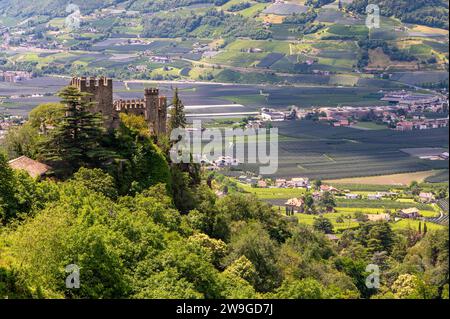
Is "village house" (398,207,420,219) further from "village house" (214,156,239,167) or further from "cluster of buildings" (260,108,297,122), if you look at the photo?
"cluster of buildings" (260,108,297,122)

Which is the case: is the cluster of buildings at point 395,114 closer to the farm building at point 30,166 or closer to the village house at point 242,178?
the village house at point 242,178

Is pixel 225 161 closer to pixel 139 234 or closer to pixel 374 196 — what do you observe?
pixel 374 196

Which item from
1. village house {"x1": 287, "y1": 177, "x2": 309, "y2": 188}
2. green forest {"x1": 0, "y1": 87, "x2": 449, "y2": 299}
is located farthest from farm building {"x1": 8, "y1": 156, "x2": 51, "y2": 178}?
village house {"x1": 287, "y1": 177, "x2": 309, "y2": 188}

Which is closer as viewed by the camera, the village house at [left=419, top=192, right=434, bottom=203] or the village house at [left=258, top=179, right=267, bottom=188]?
the village house at [left=419, top=192, right=434, bottom=203]

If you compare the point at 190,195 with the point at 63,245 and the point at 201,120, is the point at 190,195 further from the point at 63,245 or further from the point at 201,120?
the point at 201,120

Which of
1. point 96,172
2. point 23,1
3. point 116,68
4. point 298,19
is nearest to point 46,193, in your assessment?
point 96,172

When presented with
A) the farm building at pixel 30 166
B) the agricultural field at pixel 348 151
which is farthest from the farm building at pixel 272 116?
the farm building at pixel 30 166

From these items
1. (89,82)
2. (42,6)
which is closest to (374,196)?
(89,82)
